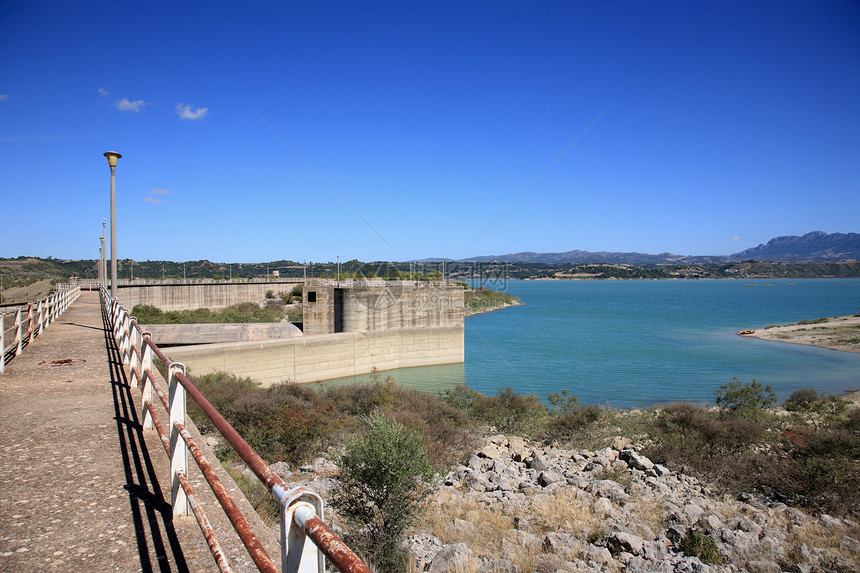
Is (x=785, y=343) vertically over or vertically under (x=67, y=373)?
under

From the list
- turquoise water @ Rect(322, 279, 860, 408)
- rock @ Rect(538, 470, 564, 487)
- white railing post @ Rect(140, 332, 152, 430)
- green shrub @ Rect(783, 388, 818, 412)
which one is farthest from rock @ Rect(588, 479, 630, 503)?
turquoise water @ Rect(322, 279, 860, 408)

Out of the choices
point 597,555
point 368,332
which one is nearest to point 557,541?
point 597,555

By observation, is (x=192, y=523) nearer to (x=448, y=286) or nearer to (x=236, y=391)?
(x=236, y=391)

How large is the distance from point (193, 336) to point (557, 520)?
26457 millimetres

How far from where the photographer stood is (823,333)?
4941 centimetres

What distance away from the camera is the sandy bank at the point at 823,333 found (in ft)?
145

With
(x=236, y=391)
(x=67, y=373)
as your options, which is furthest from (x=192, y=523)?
(x=236, y=391)

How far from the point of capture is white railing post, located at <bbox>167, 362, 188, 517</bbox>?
3.07 m

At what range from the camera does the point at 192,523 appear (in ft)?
10.4

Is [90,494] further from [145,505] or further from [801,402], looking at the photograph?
[801,402]

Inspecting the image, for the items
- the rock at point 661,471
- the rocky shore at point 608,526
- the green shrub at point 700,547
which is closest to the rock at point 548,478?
the rocky shore at point 608,526

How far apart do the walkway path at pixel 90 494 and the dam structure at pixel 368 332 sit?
838 inches

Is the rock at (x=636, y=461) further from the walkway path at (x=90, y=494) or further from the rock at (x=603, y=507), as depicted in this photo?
the walkway path at (x=90, y=494)

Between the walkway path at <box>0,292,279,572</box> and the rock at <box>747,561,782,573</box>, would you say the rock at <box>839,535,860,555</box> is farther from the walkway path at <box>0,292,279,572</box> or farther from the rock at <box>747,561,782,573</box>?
the walkway path at <box>0,292,279,572</box>
